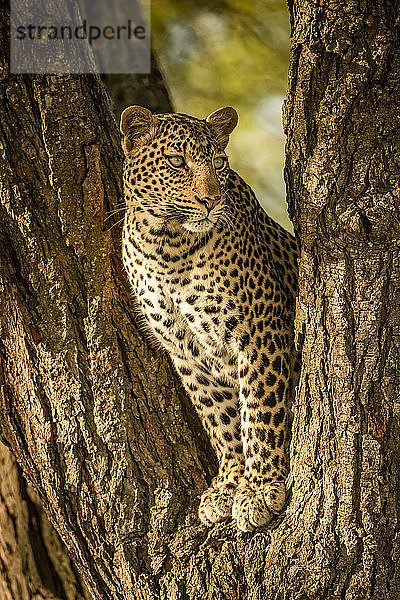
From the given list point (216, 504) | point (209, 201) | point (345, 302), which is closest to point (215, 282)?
point (209, 201)

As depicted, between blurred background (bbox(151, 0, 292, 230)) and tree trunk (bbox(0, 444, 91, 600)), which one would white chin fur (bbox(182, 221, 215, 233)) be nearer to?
tree trunk (bbox(0, 444, 91, 600))

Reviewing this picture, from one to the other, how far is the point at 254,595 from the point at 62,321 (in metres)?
1.73

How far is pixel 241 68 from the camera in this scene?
10.7 metres

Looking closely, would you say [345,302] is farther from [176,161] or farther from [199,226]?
[176,161]

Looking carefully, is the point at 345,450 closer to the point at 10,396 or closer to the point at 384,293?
the point at 384,293

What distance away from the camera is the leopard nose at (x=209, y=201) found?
187 inches

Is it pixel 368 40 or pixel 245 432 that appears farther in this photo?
pixel 245 432

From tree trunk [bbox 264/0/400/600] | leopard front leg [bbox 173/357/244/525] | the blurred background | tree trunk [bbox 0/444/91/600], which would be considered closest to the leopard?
leopard front leg [bbox 173/357/244/525]

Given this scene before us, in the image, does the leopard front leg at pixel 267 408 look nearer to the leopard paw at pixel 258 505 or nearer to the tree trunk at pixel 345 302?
the leopard paw at pixel 258 505

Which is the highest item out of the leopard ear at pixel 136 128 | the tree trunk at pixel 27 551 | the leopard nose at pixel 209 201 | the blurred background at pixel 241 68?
the blurred background at pixel 241 68

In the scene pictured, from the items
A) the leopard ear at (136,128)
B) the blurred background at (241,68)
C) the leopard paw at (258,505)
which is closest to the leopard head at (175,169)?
the leopard ear at (136,128)

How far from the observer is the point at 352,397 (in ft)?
13.4

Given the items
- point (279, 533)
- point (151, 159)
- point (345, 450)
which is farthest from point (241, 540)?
point (151, 159)

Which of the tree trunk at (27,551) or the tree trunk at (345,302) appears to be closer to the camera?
the tree trunk at (345,302)
